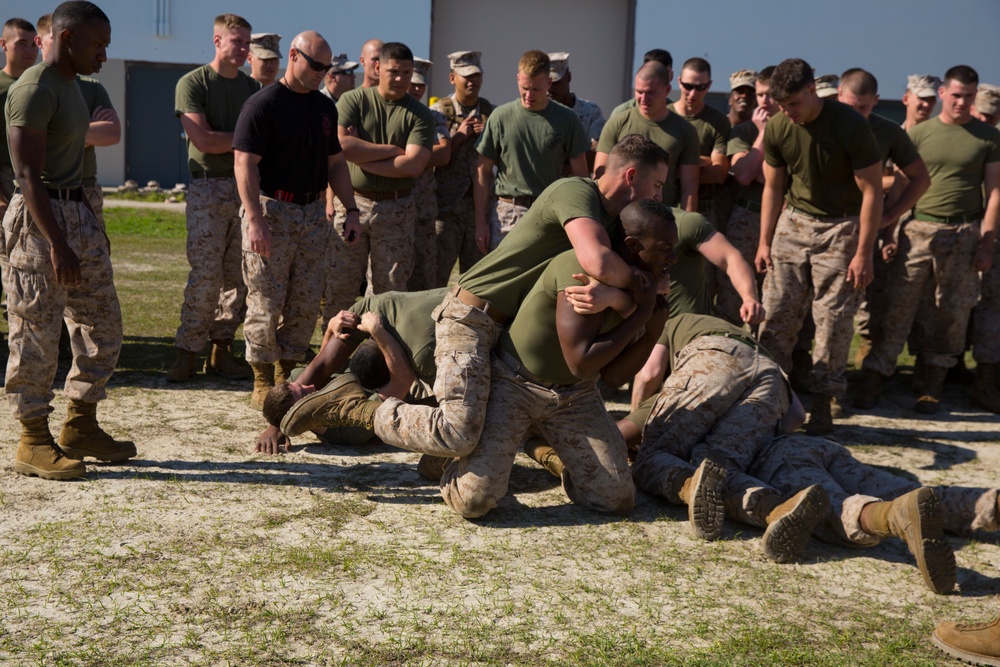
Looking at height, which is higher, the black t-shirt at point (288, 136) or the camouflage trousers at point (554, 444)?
the black t-shirt at point (288, 136)

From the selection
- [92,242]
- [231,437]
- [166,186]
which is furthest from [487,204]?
[166,186]

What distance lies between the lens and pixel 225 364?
697 centimetres

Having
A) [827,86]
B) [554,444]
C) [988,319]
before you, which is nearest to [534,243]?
[554,444]

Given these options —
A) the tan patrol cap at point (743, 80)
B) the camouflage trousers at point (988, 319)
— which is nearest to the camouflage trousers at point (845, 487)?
the camouflage trousers at point (988, 319)

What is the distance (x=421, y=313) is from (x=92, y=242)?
1628 mm

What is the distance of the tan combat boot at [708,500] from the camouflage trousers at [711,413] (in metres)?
0.38

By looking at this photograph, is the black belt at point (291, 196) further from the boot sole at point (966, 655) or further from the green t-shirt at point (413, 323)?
the boot sole at point (966, 655)

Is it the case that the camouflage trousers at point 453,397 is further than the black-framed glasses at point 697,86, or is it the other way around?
the black-framed glasses at point 697,86

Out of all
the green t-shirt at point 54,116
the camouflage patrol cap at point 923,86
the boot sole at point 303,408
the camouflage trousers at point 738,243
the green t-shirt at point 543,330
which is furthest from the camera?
the camouflage patrol cap at point 923,86

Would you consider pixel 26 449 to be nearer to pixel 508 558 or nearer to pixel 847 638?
pixel 508 558

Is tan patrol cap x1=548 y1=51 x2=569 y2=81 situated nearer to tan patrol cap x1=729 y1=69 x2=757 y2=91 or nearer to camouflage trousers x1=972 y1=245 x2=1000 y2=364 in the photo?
tan patrol cap x1=729 y1=69 x2=757 y2=91

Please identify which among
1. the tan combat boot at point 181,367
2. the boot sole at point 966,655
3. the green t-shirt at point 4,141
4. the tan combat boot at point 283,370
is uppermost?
the green t-shirt at point 4,141

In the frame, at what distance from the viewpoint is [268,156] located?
19.1 feet

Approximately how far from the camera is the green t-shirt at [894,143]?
264 inches
